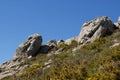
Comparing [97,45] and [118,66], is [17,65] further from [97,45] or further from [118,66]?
[118,66]

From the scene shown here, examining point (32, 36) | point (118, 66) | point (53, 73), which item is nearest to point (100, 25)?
point (32, 36)

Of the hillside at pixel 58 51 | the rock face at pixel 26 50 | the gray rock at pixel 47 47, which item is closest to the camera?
the hillside at pixel 58 51

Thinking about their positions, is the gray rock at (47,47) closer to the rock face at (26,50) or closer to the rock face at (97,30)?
the rock face at (26,50)

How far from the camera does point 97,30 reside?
51312 mm

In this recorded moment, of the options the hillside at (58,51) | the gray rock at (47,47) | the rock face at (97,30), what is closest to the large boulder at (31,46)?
the hillside at (58,51)

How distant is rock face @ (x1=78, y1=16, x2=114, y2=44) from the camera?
166 feet

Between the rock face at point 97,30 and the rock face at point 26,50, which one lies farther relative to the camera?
the rock face at point 26,50

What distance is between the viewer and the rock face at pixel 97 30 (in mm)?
50728

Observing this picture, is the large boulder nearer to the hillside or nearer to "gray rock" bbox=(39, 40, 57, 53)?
the hillside

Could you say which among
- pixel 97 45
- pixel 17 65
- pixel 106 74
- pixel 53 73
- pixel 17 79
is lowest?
pixel 106 74

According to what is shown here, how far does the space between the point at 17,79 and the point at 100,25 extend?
17.7 metres

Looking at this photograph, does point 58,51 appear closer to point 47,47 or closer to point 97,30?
point 47,47

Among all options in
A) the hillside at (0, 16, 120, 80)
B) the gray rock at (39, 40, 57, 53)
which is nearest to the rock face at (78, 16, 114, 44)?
the hillside at (0, 16, 120, 80)

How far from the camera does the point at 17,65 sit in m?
52.0
